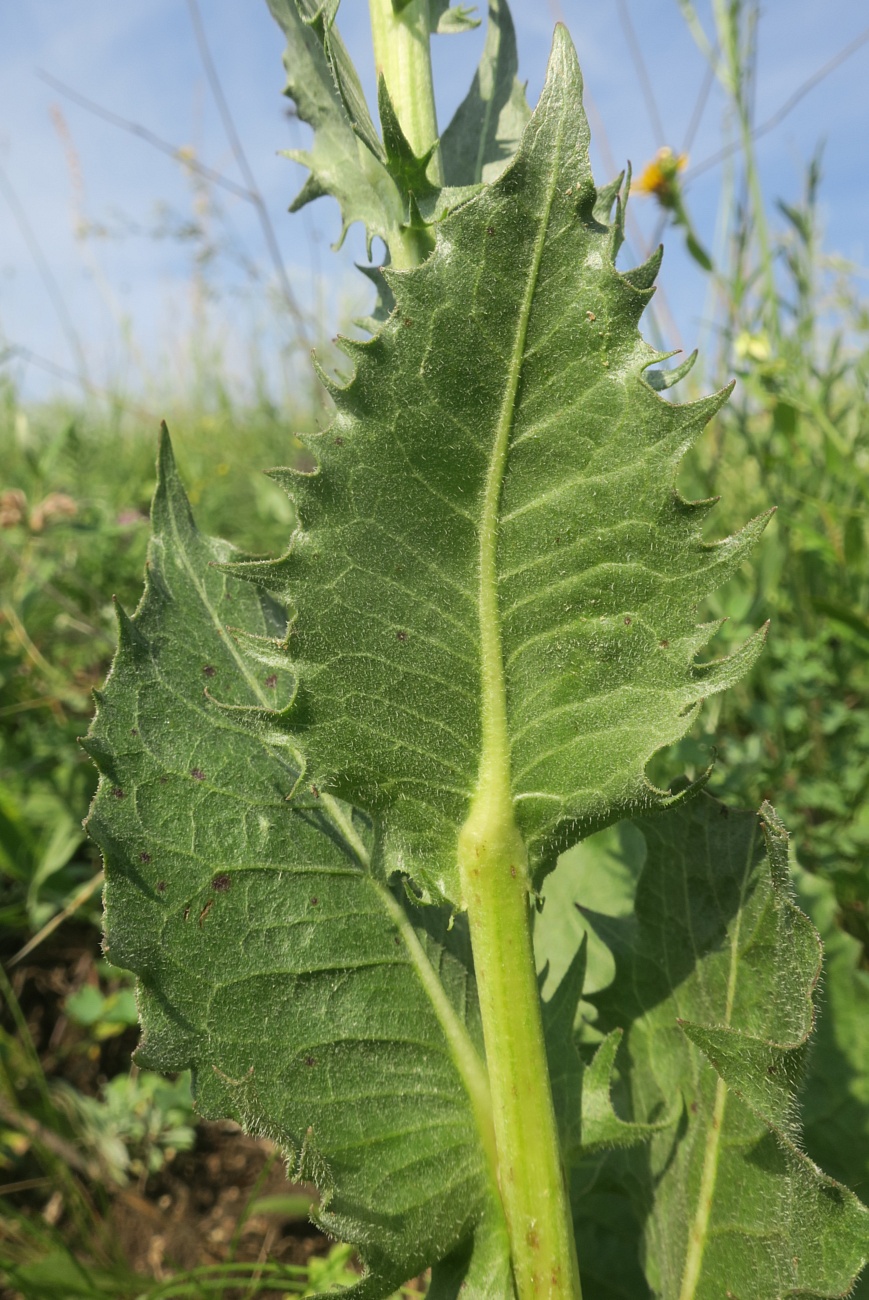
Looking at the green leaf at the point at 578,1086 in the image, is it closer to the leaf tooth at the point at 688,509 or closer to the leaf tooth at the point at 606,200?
the leaf tooth at the point at 688,509

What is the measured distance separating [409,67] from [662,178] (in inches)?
78.7

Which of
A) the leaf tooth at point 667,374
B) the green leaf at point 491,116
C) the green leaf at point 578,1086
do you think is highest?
the green leaf at point 491,116

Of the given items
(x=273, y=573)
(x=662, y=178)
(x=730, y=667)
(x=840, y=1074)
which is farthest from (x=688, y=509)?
(x=662, y=178)

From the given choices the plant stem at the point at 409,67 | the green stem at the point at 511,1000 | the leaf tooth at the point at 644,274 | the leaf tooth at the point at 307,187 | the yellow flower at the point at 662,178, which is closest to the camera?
the leaf tooth at the point at 644,274

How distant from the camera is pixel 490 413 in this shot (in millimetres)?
952

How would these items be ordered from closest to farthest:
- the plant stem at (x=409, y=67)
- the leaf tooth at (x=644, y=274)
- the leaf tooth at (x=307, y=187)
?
the leaf tooth at (x=644, y=274)
the plant stem at (x=409, y=67)
the leaf tooth at (x=307, y=187)

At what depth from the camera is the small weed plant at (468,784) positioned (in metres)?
0.93

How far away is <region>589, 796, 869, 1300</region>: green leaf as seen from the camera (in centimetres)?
92

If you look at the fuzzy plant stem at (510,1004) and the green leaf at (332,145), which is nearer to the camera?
the fuzzy plant stem at (510,1004)

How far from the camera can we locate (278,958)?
112 cm

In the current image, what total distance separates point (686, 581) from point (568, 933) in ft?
2.59

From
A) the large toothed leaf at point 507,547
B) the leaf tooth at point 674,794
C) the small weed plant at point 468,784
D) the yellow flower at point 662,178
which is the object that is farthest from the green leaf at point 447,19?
the yellow flower at point 662,178

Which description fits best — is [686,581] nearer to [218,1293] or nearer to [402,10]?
[402,10]

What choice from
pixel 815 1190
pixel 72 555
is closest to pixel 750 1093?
pixel 815 1190
